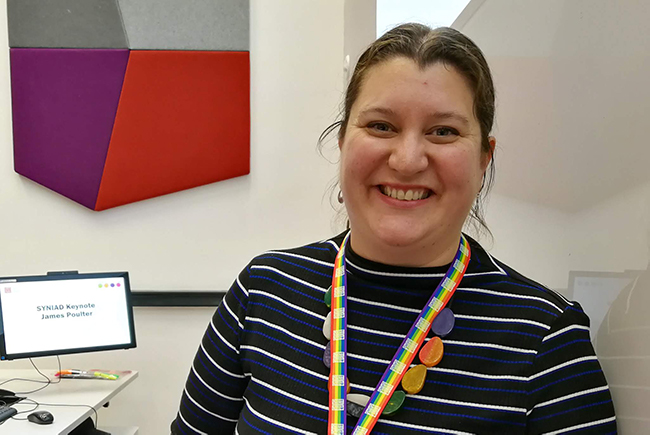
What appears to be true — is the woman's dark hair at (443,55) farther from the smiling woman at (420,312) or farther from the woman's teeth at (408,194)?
the woman's teeth at (408,194)

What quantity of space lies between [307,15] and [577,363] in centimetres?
231

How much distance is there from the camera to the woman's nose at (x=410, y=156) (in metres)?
0.73

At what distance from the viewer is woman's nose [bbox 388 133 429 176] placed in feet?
2.39

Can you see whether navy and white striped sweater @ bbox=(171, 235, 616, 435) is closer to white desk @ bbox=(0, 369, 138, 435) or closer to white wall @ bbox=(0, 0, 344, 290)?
white desk @ bbox=(0, 369, 138, 435)

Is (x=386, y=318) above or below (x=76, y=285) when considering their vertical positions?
above

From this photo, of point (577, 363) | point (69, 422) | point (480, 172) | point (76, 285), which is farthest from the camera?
point (76, 285)

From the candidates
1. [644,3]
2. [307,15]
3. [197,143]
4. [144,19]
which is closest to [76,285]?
[197,143]

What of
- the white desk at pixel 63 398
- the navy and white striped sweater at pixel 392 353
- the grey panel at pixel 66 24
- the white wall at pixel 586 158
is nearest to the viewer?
the white wall at pixel 586 158

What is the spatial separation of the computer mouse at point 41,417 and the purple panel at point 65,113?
3.50 feet

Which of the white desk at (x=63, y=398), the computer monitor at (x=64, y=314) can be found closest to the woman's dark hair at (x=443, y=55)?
the white desk at (x=63, y=398)

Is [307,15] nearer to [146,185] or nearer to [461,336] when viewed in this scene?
[146,185]

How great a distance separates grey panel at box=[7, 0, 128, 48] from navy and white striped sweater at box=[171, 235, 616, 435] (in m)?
2.01

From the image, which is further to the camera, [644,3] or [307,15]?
[307,15]

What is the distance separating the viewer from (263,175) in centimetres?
266
